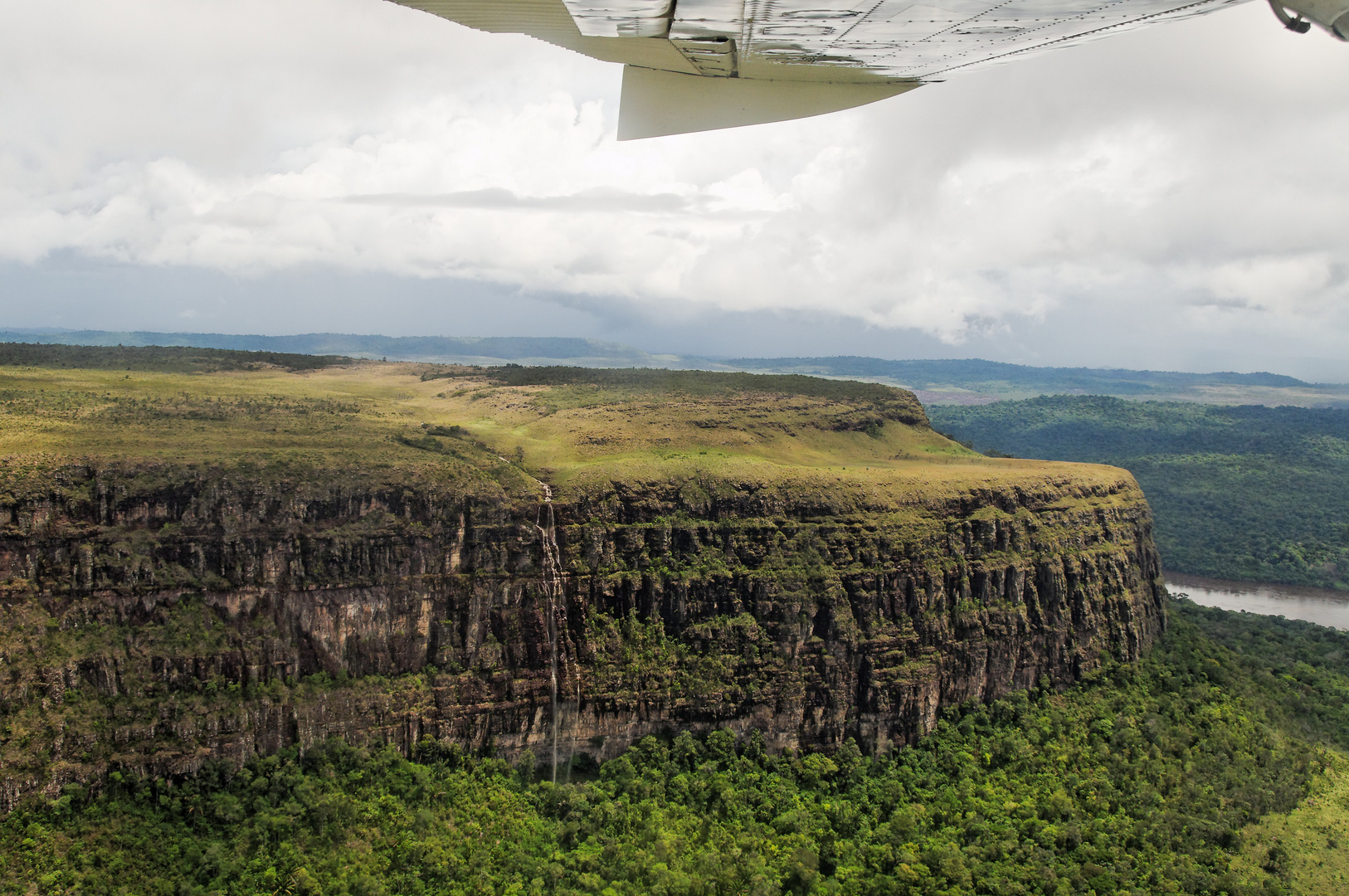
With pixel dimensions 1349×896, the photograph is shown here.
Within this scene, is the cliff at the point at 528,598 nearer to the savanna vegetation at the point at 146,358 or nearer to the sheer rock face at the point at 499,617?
the sheer rock face at the point at 499,617

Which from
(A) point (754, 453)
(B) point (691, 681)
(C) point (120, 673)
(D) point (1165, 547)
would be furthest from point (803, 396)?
(D) point (1165, 547)

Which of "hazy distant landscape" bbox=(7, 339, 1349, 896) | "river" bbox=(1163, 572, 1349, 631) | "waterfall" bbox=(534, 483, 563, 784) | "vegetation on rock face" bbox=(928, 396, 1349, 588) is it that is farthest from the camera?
"vegetation on rock face" bbox=(928, 396, 1349, 588)

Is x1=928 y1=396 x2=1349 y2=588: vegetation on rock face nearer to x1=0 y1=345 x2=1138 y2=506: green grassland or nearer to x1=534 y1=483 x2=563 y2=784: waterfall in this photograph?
x1=0 y1=345 x2=1138 y2=506: green grassland

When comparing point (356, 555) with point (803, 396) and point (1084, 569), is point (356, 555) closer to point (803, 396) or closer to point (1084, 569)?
point (803, 396)

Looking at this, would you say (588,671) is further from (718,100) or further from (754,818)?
(718,100)

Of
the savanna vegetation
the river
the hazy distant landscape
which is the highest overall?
the savanna vegetation

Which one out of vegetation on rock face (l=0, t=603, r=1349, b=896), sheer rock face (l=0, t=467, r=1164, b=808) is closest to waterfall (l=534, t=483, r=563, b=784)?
sheer rock face (l=0, t=467, r=1164, b=808)
